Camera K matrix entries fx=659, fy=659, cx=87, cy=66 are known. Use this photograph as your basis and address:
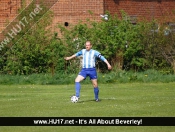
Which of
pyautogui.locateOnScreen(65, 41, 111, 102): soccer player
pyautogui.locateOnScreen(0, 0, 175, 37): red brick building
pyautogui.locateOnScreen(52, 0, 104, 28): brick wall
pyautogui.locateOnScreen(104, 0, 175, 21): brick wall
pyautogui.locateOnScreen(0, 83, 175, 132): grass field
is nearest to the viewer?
pyautogui.locateOnScreen(0, 83, 175, 132): grass field

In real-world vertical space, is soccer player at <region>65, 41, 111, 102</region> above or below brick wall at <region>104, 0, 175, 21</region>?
below

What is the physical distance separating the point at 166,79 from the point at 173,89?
5380mm

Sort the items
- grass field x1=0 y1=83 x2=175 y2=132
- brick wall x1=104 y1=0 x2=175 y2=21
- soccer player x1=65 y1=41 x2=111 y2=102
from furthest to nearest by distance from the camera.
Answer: brick wall x1=104 y1=0 x2=175 y2=21, soccer player x1=65 y1=41 x2=111 y2=102, grass field x1=0 y1=83 x2=175 y2=132

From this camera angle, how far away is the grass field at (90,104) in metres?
15.9

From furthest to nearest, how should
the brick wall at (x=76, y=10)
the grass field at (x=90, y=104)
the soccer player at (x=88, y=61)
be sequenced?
the brick wall at (x=76, y=10)
the soccer player at (x=88, y=61)
the grass field at (x=90, y=104)

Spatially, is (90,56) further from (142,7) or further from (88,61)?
(142,7)

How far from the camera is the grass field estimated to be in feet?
52.3

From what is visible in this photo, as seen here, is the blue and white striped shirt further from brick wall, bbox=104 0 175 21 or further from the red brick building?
brick wall, bbox=104 0 175 21

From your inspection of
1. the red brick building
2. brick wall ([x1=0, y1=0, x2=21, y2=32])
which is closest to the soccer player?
the red brick building

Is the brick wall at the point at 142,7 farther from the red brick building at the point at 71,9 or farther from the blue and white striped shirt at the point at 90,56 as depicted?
the blue and white striped shirt at the point at 90,56

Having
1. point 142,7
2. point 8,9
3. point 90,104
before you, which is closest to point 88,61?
point 90,104

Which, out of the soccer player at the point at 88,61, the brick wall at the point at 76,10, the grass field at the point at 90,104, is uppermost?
the brick wall at the point at 76,10

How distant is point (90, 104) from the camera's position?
70.7 feet

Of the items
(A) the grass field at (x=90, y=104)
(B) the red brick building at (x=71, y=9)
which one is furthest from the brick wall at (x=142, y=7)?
(A) the grass field at (x=90, y=104)
